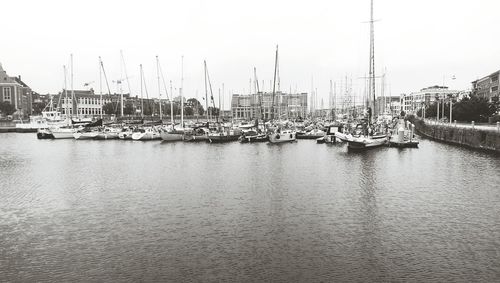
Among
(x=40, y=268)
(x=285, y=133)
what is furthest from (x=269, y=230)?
(x=285, y=133)

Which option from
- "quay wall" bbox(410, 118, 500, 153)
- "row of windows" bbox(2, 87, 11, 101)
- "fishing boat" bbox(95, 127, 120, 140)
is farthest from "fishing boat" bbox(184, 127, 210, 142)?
"row of windows" bbox(2, 87, 11, 101)

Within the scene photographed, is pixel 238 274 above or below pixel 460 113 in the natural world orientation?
below

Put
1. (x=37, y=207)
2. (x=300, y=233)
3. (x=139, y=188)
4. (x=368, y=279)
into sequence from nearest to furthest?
(x=368, y=279) < (x=300, y=233) < (x=37, y=207) < (x=139, y=188)

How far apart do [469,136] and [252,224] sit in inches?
1783

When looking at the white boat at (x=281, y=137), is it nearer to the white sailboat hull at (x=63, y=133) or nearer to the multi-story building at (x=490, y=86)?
the white sailboat hull at (x=63, y=133)

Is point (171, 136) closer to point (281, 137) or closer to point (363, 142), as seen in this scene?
point (281, 137)

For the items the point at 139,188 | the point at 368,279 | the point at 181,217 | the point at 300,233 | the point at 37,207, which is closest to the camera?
the point at 368,279

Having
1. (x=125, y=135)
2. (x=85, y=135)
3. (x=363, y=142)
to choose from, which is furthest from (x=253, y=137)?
(x=85, y=135)

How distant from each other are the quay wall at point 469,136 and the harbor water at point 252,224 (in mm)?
12163

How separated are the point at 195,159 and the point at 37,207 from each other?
23.3 m

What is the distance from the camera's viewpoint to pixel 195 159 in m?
46.8

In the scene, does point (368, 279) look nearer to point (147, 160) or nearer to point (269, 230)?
point (269, 230)

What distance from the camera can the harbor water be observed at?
15.1m

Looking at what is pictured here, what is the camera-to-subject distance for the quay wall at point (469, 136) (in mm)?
49428
